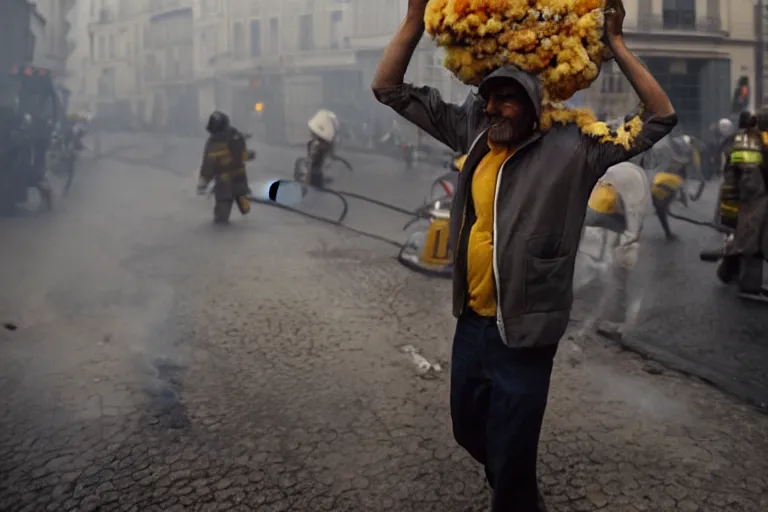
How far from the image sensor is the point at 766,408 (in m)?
3.63

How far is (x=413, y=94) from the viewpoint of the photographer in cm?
248

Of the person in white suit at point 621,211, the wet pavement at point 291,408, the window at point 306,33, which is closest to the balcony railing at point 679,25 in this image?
the window at point 306,33

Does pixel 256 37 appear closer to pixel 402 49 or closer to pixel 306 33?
pixel 306 33

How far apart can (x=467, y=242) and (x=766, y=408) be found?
2123mm

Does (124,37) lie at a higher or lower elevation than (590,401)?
higher

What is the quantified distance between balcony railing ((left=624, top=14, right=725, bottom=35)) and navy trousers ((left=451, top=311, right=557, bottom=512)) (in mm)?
13652

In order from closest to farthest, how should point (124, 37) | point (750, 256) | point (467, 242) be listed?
point (467, 242), point (750, 256), point (124, 37)

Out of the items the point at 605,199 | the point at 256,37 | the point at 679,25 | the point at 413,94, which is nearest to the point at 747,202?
the point at 605,199

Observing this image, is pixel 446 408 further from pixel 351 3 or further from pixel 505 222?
pixel 351 3

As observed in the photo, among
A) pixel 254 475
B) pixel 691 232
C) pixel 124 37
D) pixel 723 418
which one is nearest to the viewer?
pixel 254 475

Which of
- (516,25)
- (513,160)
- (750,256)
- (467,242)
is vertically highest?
(516,25)

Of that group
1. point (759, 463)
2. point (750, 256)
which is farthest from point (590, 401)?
point (750, 256)

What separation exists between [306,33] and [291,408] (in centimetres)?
1562

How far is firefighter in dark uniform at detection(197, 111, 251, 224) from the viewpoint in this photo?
31.1 ft
